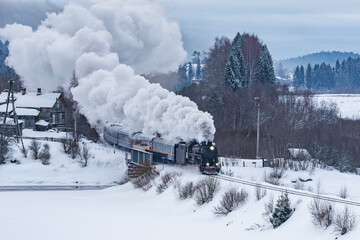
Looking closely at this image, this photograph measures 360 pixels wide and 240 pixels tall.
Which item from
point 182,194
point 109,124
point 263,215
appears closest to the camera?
point 263,215

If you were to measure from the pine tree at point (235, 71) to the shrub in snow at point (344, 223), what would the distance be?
72337mm

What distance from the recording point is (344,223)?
2852cm

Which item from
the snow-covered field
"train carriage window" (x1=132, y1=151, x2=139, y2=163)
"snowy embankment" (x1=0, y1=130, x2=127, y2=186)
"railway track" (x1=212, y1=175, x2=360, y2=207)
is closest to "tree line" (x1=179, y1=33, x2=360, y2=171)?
the snow-covered field

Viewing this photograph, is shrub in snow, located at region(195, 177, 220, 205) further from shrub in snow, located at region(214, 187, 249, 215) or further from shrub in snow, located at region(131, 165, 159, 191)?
shrub in snow, located at region(131, 165, 159, 191)

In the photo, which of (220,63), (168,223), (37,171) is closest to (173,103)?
(168,223)

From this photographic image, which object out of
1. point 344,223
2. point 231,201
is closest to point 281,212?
point 344,223

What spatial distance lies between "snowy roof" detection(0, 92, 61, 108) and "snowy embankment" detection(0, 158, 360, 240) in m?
36.8

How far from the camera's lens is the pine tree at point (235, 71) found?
100688mm

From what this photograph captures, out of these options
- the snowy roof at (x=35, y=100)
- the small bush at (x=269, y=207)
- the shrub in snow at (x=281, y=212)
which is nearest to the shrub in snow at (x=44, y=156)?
the snowy roof at (x=35, y=100)

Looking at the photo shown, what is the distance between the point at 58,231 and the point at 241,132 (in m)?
54.1

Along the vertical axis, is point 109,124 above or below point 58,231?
above

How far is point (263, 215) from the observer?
114 feet

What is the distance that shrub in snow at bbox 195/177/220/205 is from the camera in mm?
41312

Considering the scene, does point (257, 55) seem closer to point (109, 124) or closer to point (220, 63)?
point (220, 63)
